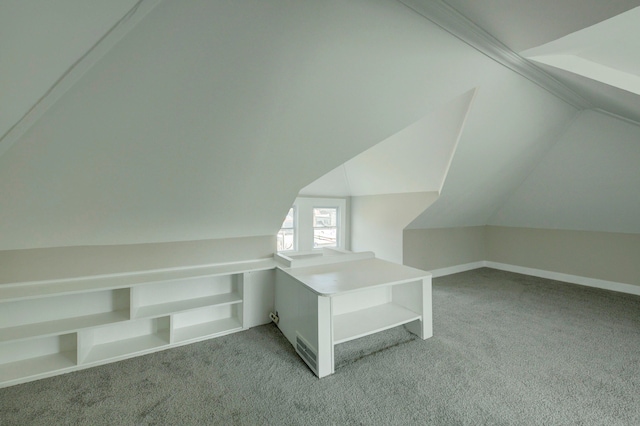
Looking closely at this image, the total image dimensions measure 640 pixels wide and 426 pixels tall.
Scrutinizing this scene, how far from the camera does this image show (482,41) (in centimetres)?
162

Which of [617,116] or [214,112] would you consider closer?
[214,112]

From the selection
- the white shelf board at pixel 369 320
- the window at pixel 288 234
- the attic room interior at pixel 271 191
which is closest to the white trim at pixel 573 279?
the attic room interior at pixel 271 191

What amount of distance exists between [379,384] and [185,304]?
1.75 m

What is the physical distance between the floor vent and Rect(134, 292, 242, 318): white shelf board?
74 centimetres

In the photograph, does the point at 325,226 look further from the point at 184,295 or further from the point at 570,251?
the point at 570,251

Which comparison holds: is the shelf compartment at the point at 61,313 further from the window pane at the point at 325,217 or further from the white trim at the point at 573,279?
the white trim at the point at 573,279

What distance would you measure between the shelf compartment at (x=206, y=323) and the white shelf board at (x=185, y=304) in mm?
100

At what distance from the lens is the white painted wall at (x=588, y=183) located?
2740 mm

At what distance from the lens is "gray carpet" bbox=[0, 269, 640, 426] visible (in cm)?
152

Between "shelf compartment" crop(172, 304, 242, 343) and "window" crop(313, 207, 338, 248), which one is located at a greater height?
"window" crop(313, 207, 338, 248)

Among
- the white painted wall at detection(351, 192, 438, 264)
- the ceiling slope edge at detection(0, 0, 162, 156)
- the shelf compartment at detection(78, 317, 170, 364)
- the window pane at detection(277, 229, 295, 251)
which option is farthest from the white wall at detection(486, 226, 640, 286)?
the ceiling slope edge at detection(0, 0, 162, 156)

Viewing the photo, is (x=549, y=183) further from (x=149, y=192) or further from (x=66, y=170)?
(x=66, y=170)

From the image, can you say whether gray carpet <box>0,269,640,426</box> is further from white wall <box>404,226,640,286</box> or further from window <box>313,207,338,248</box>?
window <box>313,207,338,248</box>

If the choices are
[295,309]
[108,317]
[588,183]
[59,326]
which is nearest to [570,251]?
[588,183]
